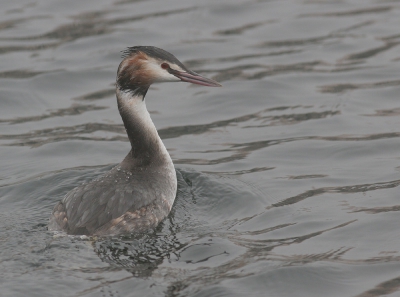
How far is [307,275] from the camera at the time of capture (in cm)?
764

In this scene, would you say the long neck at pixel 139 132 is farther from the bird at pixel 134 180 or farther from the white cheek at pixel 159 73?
the white cheek at pixel 159 73

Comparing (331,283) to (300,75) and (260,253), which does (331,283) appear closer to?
(260,253)

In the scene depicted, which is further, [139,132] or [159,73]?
[139,132]

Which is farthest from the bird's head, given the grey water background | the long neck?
the grey water background

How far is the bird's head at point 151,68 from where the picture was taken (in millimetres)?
9125

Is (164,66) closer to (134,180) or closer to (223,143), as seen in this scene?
(134,180)

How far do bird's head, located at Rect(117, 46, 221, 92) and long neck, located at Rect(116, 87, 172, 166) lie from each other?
0.23m

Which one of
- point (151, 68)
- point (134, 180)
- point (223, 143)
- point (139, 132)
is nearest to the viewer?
point (134, 180)

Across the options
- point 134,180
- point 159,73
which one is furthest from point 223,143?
point 134,180

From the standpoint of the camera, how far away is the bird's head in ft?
29.9

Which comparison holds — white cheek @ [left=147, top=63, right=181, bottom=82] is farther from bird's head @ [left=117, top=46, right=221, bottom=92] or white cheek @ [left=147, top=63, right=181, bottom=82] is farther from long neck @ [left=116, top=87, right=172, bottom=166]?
long neck @ [left=116, top=87, right=172, bottom=166]

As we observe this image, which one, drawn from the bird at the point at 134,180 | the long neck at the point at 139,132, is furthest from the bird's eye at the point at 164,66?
the long neck at the point at 139,132

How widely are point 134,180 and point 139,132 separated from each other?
0.83 metres

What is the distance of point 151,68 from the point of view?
916 centimetres
